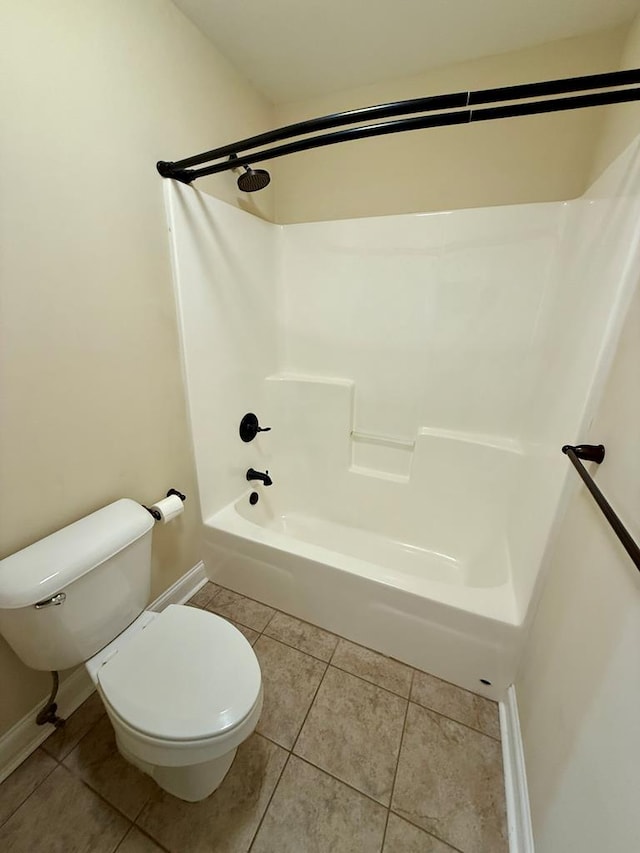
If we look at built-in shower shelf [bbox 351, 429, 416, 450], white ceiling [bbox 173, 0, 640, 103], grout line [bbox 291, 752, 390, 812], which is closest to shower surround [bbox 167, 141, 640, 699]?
built-in shower shelf [bbox 351, 429, 416, 450]

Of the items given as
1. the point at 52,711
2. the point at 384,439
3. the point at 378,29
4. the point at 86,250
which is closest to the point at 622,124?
the point at 378,29

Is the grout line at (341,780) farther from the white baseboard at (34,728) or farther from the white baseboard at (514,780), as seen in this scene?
the white baseboard at (34,728)

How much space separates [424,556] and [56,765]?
1617mm

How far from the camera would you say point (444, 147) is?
4.55 feet

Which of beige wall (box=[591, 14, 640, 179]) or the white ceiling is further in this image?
the white ceiling

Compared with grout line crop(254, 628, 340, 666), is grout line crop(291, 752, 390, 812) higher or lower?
lower

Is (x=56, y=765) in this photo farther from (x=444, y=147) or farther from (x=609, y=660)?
(x=444, y=147)

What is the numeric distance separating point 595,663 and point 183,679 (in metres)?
0.96

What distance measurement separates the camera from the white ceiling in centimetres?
105

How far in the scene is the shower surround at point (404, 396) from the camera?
1.08m

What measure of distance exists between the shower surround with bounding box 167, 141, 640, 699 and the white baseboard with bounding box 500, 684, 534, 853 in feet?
0.26

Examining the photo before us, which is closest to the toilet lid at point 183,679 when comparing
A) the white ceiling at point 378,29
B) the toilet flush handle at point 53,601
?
the toilet flush handle at point 53,601

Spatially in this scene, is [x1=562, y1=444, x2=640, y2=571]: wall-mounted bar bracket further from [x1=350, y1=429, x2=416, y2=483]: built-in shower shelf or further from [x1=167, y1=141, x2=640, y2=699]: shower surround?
[x1=350, y1=429, x2=416, y2=483]: built-in shower shelf

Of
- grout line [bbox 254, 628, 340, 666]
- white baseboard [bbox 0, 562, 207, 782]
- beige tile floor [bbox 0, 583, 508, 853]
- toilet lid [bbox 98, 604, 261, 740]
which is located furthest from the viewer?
grout line [bbox 254, 628, 340, 666]
